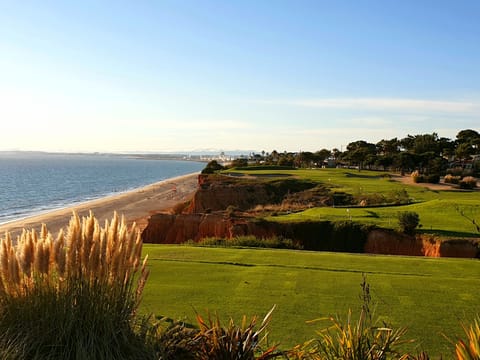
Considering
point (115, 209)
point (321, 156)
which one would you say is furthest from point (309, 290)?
point (321, 156)

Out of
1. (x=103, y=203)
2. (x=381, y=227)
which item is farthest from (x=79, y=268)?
(x=103, y=203)

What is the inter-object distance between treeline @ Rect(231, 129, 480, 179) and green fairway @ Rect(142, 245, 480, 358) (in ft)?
133

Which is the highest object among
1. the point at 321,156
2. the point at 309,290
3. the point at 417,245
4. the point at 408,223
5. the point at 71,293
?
the point at 321,156

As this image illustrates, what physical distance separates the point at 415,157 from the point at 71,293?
241ft

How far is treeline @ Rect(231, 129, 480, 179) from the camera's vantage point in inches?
2729

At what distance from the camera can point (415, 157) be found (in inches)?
2808

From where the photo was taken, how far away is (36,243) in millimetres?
4598

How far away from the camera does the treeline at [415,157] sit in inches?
2729

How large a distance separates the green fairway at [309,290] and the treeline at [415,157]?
1599 inches

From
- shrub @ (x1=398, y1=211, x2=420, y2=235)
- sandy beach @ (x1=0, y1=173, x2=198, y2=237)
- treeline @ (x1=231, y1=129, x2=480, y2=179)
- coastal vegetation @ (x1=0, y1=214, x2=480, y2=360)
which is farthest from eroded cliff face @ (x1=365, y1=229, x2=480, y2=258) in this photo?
treeline @ (x1=231, y1=129, x2=480, y2=179)

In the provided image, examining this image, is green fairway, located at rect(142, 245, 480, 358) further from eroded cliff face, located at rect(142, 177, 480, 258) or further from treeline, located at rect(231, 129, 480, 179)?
treeline, located at rect(231, 129, 480, 179)

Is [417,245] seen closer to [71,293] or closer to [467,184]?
[71,293]

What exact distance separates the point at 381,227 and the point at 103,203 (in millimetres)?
47467

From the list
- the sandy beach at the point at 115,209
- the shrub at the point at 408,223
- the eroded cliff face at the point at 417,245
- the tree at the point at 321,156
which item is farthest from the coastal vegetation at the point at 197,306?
the tree at the point at 321,156
